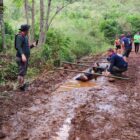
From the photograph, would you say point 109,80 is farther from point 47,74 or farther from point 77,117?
point 77,117

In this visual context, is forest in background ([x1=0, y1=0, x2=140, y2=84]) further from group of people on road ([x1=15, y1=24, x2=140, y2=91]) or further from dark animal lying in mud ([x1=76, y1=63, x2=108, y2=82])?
dark animal lying in mud ([x1=76, y1=63, x2=108, y2=82])

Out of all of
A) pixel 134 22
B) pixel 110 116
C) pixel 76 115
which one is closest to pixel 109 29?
pixel 134 22

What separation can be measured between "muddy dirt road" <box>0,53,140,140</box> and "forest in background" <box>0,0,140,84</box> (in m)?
2.65

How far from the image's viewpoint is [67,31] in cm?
2416

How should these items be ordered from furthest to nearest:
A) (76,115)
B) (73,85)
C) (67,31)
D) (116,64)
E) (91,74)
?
(67,31) < (116,64) < (91,74) < (73,85) < (76,115)

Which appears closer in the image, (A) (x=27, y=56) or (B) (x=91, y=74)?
(A) (x=27, y=56)

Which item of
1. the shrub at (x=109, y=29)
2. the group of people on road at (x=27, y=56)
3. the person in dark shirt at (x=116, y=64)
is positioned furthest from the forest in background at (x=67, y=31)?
the person in dark shirt at (x=116, y=64)

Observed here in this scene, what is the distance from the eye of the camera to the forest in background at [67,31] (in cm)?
1432

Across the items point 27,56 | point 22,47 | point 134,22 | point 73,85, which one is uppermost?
point 134,22

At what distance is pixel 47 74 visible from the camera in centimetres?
1334

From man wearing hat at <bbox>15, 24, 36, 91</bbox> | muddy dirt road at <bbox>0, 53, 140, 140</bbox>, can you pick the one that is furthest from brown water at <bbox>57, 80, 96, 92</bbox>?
man wearing hat at <bbox>15, 24, 36, 91</bbox>

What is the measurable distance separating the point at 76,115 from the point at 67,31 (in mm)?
16740

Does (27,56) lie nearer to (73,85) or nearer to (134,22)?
(73,85)

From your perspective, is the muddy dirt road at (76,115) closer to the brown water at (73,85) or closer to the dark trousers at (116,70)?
the brown water at (73,85)
